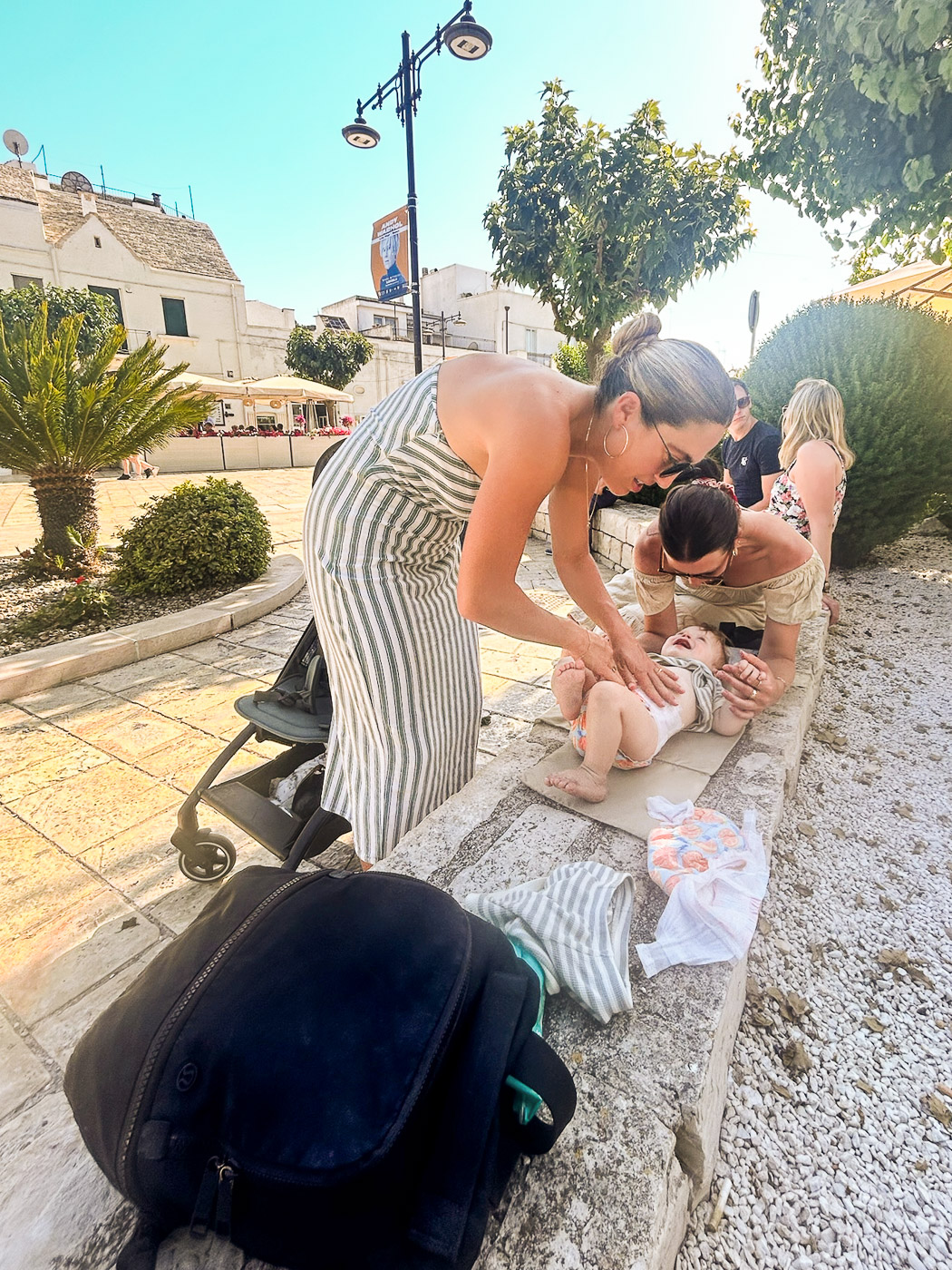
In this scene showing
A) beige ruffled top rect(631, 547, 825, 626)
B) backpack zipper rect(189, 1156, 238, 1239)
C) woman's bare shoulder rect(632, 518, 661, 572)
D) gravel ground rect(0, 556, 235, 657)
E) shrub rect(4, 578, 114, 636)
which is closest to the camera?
backpack zipper rect(189, 1156, 238, 1239)

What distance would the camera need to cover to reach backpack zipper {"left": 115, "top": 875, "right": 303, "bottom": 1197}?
0.75 metres

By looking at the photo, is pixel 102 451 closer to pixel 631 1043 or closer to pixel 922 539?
pixel 631 1043

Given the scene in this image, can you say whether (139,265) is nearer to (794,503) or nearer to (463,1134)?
(794,503)

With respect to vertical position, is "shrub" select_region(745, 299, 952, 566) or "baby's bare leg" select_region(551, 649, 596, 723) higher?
"shrub" select_region(745, 299, 952, 566)

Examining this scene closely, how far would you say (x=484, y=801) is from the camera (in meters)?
1.89

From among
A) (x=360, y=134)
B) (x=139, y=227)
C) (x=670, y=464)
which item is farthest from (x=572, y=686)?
(x=139, y=227)

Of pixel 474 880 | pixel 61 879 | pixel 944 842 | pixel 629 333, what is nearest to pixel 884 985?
pixel 944 842

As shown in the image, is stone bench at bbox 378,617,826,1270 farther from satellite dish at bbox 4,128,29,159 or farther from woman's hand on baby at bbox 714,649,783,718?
satellite dish at bbox 4,128,29,159

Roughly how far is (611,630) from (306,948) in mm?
1470

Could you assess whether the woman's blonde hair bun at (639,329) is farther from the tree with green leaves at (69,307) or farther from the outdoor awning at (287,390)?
the outdoor awning at (287,390)

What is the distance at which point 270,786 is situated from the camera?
7.45 ft

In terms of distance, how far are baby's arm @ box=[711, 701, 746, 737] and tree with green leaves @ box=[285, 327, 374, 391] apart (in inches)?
1245

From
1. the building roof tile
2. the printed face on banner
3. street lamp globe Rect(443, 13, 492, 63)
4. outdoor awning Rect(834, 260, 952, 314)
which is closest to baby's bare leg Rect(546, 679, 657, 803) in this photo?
outdoor awning Rect(834, 260, 952, 314)

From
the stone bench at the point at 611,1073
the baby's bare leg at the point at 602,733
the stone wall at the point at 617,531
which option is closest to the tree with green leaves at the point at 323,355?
the stone wall at the point at 617,531
